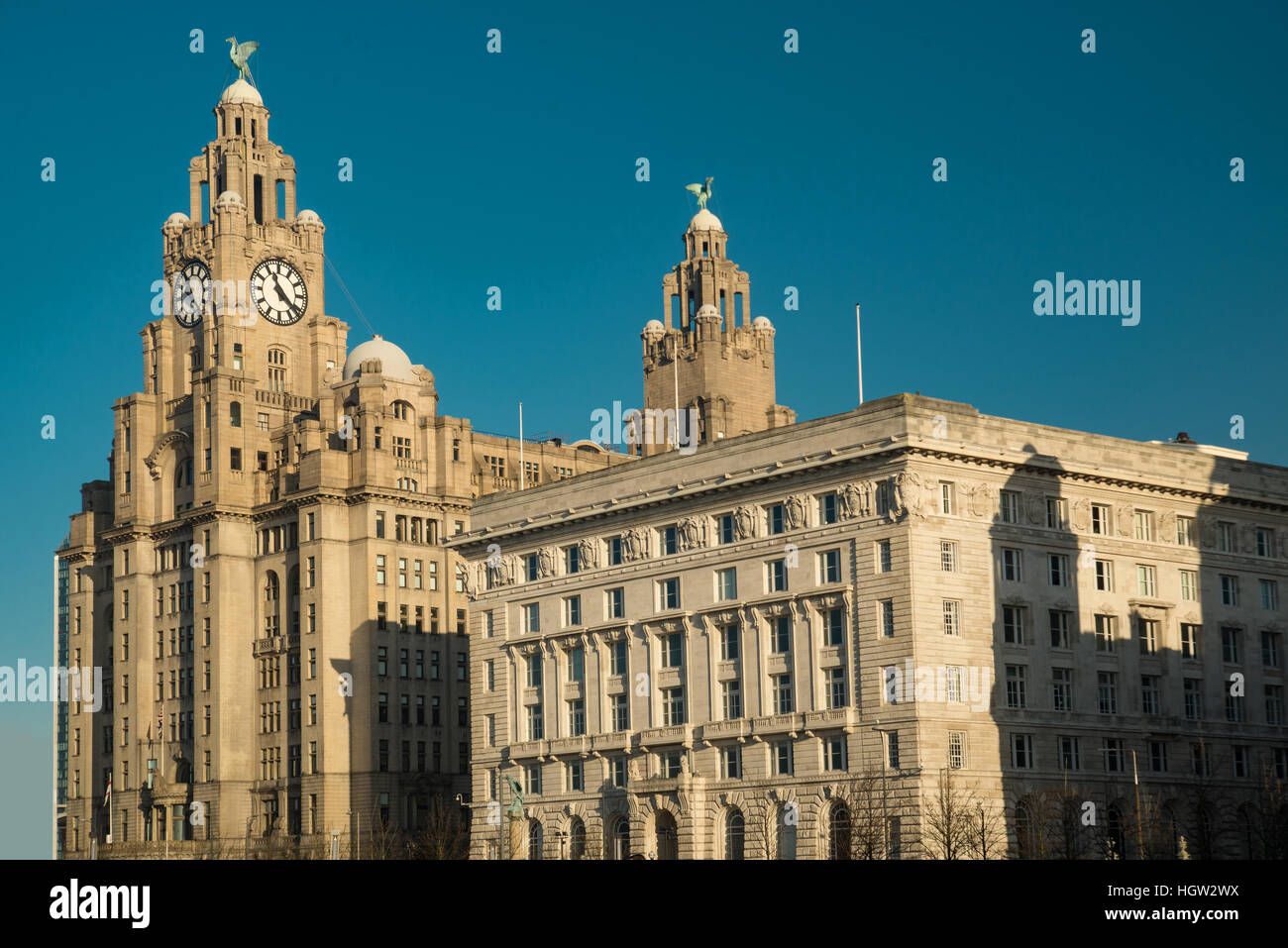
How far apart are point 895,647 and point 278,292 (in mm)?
89025

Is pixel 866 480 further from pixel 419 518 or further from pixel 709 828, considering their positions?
pixel 419 518

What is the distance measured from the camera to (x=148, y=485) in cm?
17988

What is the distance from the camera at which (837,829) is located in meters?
114

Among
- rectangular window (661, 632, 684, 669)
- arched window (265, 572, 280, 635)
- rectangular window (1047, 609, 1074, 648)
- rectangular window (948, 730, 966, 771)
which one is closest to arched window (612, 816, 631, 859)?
rectangular window (661, 632, 684, 669)

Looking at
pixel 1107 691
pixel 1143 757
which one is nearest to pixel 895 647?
pixel 1107 691

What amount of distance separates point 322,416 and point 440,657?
2301 centimetres

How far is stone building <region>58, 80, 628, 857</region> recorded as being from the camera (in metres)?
166

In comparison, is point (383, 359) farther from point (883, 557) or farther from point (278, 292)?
point (883, 557)

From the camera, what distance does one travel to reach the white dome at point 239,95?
187750 mm

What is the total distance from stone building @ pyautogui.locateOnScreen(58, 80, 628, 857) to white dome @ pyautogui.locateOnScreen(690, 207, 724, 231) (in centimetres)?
2529

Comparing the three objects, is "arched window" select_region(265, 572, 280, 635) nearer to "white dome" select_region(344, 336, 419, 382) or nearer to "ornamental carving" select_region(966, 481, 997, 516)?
"white dome" select_region(344, 336, 419, 382)
